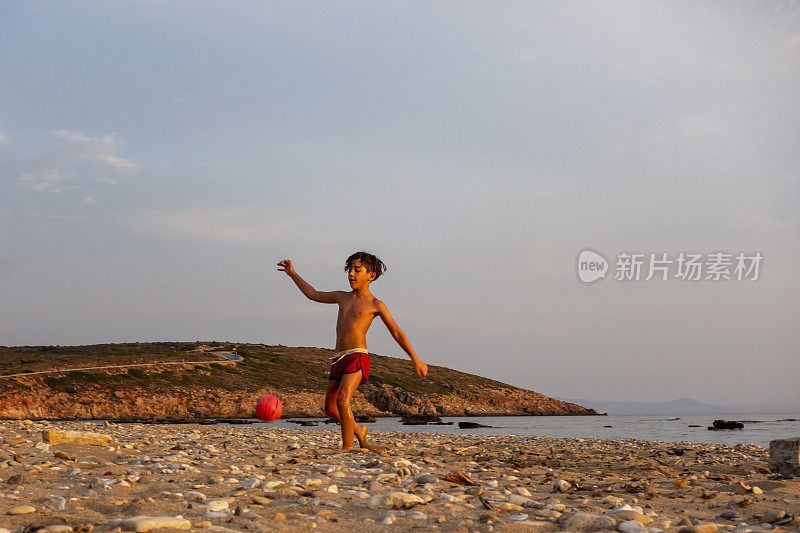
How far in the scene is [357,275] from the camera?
10875 millimetres

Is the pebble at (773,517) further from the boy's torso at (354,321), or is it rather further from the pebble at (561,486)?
the boy's torso at (354,321)

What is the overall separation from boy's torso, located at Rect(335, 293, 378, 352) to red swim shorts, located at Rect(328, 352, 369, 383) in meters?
0.17

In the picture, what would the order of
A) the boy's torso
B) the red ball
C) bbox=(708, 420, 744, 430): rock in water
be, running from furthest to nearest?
bbox=(708, 420, 744, 430): rock in water
the red ball
the boy's torso

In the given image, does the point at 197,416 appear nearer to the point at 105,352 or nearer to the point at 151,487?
the point at 105,352

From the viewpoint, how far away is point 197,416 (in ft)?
231

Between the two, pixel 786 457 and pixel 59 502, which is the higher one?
pixel 786 457

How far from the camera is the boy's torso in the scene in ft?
35.2

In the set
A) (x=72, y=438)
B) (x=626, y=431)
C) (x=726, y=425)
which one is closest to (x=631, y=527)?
(x=72, y=438)

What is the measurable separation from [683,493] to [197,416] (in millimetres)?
69757

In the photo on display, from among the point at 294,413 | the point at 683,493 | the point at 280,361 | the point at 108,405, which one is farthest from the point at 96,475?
the point at 280,361

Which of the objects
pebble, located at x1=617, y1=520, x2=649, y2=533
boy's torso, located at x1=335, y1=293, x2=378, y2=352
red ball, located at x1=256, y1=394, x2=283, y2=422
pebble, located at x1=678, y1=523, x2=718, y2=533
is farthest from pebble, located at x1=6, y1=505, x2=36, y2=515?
red ball, located at x1=256, y1=394, x2=283, y2=422

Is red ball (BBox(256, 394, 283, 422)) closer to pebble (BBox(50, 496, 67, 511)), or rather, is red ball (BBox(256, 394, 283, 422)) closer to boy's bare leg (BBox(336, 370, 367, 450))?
boy's bare leg (BBox(336, 370, 367, 450))

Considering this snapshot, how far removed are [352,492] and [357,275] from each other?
17.0ft

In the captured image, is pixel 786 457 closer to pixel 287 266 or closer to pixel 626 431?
pixel 287 266
